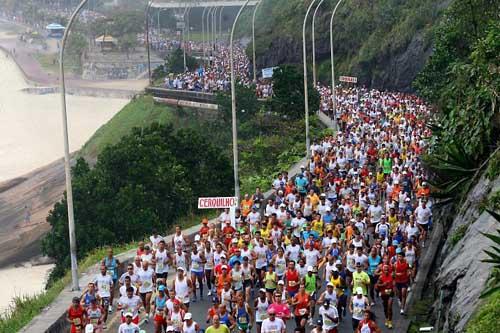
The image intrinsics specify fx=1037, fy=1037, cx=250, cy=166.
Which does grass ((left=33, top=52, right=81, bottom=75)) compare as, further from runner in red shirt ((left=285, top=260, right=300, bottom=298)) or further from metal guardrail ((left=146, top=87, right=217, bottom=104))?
runner in red shirt ((left=285, top=260, right=300, bottom=298))

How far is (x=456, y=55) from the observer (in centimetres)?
3438

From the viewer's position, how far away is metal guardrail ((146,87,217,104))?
5992cm

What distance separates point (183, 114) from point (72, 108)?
1839 inches

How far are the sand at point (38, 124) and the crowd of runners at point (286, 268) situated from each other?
50.4 metres

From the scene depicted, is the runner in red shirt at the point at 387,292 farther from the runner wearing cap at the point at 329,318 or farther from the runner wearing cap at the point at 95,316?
the runner wearing cap at the point at 95,316

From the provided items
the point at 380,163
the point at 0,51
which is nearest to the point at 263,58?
the point at 380,163

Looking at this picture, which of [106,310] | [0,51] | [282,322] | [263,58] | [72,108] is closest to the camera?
[282,322]

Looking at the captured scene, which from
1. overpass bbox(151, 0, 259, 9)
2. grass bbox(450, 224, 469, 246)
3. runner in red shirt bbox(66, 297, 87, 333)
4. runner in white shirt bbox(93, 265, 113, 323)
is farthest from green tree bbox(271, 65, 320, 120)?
overpass bbox(151, 0, 259, 9)

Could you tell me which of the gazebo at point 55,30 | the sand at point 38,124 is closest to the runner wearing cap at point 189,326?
the sand at point 38,124

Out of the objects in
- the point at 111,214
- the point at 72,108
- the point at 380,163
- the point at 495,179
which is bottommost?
the point at 72,108

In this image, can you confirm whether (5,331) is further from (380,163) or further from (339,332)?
(380,163)

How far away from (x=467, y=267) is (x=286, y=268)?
440 centimetres

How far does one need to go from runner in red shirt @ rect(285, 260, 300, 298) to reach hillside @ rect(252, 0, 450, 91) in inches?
1675

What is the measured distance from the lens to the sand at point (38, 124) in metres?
78.3
